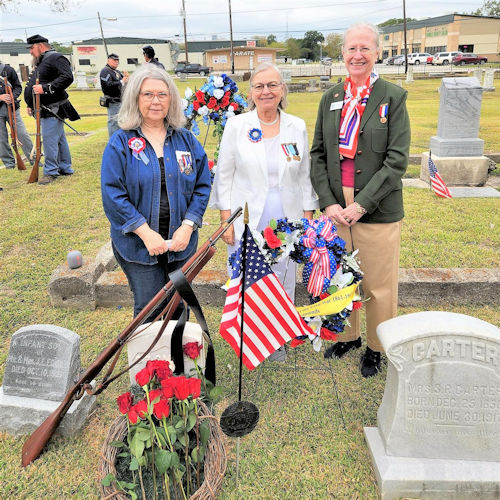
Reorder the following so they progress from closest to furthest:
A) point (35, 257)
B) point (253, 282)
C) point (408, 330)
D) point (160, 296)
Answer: point (160, 296)
point (408, 330)
point (253, 282)
point (35, 257)

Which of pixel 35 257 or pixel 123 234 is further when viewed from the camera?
pixel 35 257

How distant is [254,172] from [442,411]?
1.77 meters

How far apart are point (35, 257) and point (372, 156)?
4042 millimetres

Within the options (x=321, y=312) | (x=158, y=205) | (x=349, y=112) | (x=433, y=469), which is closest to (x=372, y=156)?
(x=349, y=112)

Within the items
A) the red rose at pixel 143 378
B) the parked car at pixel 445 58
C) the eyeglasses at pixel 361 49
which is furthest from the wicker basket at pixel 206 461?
the parked car at pixel 445 58

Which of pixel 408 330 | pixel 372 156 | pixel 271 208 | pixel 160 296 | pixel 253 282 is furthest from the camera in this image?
pixel 271 208

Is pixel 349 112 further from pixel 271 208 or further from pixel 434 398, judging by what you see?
pixel 434 398

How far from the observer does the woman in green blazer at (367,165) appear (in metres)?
2.73

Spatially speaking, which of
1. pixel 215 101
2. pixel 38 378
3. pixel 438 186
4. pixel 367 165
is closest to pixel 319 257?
pixel 367 165

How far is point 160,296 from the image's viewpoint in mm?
2115

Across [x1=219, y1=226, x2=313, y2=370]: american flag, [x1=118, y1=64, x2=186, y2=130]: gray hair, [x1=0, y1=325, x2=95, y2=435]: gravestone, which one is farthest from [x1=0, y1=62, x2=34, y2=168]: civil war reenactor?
[x1=219, y1=226, x2=313, y2=370]: american flag

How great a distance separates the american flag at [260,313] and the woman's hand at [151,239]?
0.45 metres

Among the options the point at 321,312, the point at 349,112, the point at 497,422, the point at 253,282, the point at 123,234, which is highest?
the point at 349,112

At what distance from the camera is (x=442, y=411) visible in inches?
90.6
